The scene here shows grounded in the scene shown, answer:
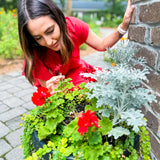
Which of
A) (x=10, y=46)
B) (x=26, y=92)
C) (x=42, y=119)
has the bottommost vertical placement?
(x=26, y=92)

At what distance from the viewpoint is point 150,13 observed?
987mm

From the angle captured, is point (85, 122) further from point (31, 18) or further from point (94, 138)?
point (31, 18)

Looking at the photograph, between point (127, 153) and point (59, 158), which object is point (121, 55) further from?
point (59, 158)

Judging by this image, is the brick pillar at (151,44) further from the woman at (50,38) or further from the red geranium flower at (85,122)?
the red geranium flower at (85,122)

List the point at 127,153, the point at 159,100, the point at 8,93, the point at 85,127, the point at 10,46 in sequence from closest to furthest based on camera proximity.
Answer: the point at 85,127, the point at 127,153, the point at 159,100, the point at 8,93, the point at 10,46

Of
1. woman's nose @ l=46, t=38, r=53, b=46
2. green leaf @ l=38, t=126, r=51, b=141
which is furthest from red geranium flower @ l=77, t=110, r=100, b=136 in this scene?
woman's nose @ l=46, t=38, r=53, b=46

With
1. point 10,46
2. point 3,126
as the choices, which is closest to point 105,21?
point 10,46

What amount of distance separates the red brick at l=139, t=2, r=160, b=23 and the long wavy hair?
682 millimetres

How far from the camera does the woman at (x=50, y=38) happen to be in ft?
4.01

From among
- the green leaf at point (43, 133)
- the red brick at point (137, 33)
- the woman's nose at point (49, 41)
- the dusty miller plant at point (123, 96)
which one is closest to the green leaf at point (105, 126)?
the dusty miller plant at point (123, 96)

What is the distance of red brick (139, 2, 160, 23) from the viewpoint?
923 mm

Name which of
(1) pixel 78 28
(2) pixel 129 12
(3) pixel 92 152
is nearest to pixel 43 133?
(3) pixel 92 152

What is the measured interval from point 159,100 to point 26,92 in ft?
8.26

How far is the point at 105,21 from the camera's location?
13.8m
